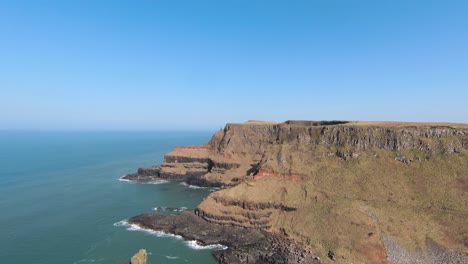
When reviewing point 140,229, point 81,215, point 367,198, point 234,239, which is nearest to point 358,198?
point 367,198

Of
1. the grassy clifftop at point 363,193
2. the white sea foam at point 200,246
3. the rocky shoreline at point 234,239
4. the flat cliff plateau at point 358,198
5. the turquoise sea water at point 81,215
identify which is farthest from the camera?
the white sea foam at point 200,246

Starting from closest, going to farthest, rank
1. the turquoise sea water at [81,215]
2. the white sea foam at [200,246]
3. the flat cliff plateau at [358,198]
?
the flat cliff plateau at [358,198]
the turquoise sea water at [81,215]
the white sea foam at [200,246]

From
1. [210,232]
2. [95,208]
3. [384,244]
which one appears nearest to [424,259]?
[384,244]

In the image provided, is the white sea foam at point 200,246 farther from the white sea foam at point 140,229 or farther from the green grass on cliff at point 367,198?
the green grass on cliff at point 367,198

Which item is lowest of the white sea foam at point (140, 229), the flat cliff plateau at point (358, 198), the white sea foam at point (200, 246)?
the white sea foam at point (200, 246)

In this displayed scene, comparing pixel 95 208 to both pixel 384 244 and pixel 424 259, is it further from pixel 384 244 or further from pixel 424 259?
pixel 424 259

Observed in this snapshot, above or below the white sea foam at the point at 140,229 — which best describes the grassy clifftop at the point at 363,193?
above

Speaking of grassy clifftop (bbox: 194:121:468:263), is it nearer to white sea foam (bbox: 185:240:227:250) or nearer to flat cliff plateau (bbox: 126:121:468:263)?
flat cliff plateau (bbox: 126:121:468:263)

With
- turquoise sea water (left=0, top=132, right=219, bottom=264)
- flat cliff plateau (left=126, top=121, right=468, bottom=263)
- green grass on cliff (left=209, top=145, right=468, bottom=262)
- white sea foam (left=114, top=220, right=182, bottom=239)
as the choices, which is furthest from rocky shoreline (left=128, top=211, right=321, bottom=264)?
green grass on cliff (left=209, top=145, right=468, bottom=262)

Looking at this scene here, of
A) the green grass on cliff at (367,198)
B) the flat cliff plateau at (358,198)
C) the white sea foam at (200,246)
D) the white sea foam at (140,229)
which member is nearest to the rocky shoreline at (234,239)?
the flat cliff plateau at (358,198)
